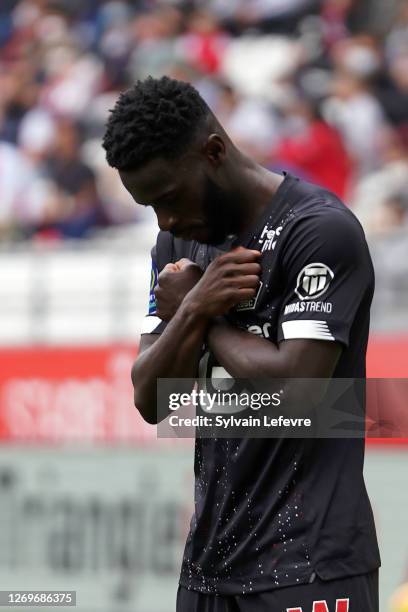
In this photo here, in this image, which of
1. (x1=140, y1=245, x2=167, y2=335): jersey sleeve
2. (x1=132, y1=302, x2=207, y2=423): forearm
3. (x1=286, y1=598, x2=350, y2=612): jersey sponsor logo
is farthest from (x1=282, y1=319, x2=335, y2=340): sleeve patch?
(x1=286, y1=598, x2=350, y2=612): jersey sponsor logo

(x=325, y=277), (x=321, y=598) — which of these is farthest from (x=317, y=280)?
(x=321, y=598)

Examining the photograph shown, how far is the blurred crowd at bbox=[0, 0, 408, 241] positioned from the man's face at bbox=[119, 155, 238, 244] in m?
6.02

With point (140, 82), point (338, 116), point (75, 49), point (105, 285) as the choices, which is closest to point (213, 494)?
point (140, 82)

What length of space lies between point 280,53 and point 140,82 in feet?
27.3

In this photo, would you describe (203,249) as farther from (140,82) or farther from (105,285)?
(105,285)

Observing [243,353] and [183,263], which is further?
[183,263]

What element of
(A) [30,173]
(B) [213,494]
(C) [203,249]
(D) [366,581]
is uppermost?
(A) [30,173]

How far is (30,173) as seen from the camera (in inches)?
456

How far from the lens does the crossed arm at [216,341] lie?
2770 millimetres

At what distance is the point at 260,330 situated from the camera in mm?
2910

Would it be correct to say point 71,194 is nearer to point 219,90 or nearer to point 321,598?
point 219,90

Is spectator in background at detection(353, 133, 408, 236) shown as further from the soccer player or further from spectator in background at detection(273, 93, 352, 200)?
the soccer player

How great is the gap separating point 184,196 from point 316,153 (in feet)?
23.2

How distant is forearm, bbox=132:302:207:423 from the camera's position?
289cm
